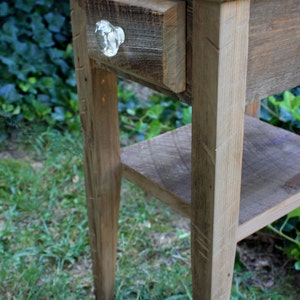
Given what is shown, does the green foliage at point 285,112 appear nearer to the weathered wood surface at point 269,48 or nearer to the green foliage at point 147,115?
the green foliage at point 147,115

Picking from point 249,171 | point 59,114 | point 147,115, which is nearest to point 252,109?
point 249,171

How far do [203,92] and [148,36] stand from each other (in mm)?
124

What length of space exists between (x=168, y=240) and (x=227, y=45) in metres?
1.04

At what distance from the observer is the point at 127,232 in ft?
5.69

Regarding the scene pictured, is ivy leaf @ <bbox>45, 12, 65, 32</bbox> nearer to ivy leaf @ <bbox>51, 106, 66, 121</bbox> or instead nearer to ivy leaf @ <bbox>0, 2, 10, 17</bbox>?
ivy leaf @ <bbox>0, 2, 10, 17</bbox>

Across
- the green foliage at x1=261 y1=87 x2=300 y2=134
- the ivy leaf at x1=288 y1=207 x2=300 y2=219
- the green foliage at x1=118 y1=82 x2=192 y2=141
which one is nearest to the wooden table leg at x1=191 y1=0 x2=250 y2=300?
the ivy leaf at x1=288 y1=207 x2=300 y2=219

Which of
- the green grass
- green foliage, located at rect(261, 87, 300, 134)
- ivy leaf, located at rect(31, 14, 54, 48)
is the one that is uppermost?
ivy leaf, located at rect(31, 14, 54, 48)

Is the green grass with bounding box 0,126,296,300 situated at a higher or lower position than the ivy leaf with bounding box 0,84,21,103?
lower

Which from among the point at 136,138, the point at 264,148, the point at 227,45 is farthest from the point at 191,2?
the point at 136,138

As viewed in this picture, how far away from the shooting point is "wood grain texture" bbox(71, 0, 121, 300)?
Result: 1.09 meters

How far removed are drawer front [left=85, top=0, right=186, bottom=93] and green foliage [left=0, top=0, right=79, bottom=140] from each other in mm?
1301

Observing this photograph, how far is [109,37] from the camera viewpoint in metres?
0.92

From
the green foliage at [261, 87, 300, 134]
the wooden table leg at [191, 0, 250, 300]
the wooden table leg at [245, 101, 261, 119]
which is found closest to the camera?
the wooden table leg at [191, 0, 250, 300]

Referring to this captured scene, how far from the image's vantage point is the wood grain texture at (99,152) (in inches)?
42.8
